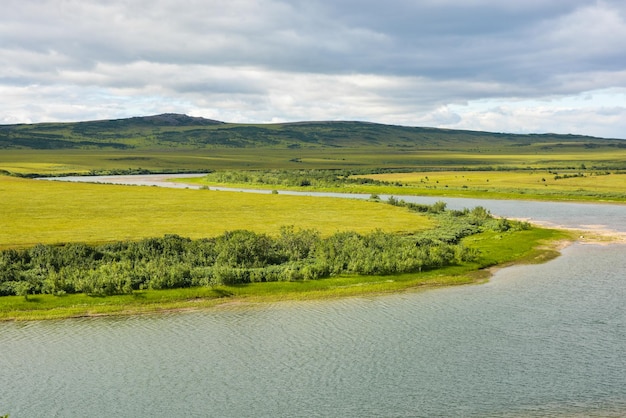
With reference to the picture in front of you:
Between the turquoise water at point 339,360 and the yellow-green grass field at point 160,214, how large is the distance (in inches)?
911

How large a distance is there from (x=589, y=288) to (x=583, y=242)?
70.6ft

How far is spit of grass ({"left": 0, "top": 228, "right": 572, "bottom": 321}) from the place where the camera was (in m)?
37.5

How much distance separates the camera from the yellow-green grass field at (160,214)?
59.3m

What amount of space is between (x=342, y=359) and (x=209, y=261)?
20.8 meters

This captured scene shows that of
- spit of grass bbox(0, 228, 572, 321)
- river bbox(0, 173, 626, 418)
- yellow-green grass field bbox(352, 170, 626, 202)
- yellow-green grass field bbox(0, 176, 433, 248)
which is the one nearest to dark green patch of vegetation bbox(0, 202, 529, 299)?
spit of grass bbox(0, 228, 572, 321)

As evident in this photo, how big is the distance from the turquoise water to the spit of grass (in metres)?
1.42

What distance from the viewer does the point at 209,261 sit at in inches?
1874

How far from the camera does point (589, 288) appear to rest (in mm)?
42844

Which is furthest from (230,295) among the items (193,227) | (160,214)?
(160,214)

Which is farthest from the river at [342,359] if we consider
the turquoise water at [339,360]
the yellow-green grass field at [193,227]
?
the yellow-green grass field at [193,227]

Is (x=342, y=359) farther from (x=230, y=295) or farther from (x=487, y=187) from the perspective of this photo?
(x=487, y=187)

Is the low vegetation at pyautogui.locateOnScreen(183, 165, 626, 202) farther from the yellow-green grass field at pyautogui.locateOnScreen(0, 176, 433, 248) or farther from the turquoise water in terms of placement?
the turquoise water

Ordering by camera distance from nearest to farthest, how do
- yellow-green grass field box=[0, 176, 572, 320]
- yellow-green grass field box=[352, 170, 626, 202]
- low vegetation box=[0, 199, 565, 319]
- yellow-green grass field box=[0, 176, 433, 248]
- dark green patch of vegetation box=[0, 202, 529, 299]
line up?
1. yellow-green grass field box=[0, 176, 572, 320]
2. low vegetation box=[0, 199, 565, 319]
3. dark green patch of vegetation box=[0, 202, 529, 299]
4. yellow-green grass field box=[0, 176, 433, 248]
5. yellow-green grass field box=[352, 170, 626, 202]

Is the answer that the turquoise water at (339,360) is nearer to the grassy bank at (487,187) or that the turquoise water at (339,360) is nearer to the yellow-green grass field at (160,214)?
the yellow-green grass field at (160,214)
